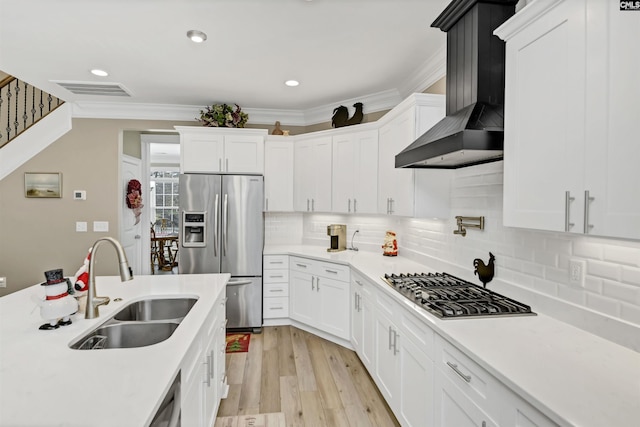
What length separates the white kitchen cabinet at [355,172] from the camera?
3451 millimetres

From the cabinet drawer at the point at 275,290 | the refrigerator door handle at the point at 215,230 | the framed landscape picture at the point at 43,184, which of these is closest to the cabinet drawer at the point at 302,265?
the cabinet drawer at the point at 275,290

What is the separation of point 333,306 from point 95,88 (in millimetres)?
3654

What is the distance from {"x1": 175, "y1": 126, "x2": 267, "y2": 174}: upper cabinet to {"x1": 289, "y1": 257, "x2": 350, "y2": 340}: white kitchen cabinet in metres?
1.36

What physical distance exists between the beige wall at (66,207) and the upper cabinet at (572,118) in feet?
14.2

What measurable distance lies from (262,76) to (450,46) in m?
1.92

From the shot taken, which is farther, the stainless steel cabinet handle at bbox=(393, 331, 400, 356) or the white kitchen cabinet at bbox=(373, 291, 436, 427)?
the stainless steel cabinet handle at bbox=(393, 331, 400, 356)

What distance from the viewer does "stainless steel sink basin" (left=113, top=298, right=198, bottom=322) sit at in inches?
78.3

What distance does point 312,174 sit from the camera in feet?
13.4

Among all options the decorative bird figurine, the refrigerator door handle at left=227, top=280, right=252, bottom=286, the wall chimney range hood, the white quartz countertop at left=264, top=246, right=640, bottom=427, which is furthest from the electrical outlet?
the refrigerator door handle at left=227, top=280, right=252, bottom=286

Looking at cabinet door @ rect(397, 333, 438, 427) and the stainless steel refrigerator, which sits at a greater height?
the stainless steel refrigerator

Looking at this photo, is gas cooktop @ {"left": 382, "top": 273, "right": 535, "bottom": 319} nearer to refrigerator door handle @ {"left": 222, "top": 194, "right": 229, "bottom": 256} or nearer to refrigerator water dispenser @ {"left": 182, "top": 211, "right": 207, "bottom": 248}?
refrigerator door handle @ {"left": 222, "top": 194, "right": 229, "bottom": 256}

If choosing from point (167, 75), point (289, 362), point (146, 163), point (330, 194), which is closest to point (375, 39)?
point (330, 194)

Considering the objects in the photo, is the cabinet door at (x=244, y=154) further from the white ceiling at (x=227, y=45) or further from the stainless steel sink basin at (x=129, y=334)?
the stainless steel sink basin at (x=129, y=334)

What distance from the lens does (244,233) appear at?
3.93 metres
